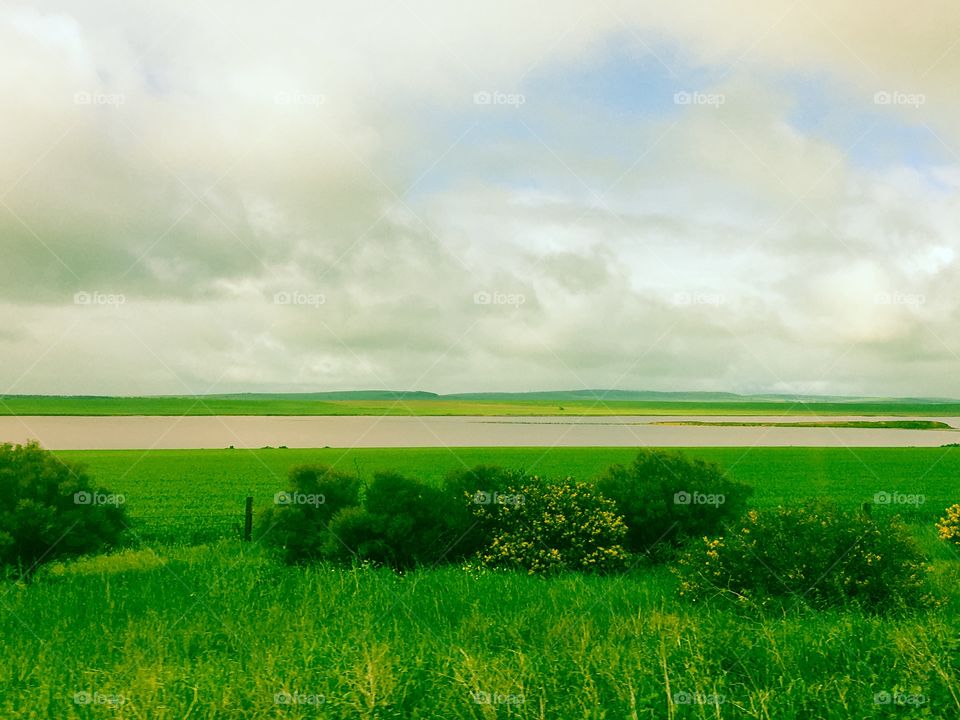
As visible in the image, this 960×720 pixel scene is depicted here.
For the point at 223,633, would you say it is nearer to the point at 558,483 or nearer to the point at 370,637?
the point at 370,637

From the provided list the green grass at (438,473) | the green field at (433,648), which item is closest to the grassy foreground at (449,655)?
the green field at (433,648)

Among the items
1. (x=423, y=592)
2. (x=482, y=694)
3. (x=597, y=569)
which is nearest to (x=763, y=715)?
(x=482, y=694)

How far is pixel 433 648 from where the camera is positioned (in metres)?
7.35

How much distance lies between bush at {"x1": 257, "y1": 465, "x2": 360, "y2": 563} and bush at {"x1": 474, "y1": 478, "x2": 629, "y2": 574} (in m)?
2.40

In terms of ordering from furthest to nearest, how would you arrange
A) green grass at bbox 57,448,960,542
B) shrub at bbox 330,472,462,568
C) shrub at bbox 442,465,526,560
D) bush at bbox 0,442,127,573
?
green grass at bbox 57,448,960,542, shrub at bbox 442,465,526,560, shrub at bbox 330,472,462,568, bush at bbox 0,442,127,573

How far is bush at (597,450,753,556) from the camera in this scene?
13.7 m

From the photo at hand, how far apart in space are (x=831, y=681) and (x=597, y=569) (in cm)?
638

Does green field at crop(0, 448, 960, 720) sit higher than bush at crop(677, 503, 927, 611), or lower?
lower

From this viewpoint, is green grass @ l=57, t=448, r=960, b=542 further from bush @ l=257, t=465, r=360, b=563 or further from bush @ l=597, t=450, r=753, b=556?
bush @ l=597, t=450, r=753, b=556

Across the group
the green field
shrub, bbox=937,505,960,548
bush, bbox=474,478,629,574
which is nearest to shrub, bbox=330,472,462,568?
the green field

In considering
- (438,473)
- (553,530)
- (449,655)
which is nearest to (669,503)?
(553,530)

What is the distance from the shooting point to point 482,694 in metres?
5.66

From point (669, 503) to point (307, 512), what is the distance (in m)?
6.40

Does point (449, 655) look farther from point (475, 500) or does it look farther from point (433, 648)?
point (475, 500)
